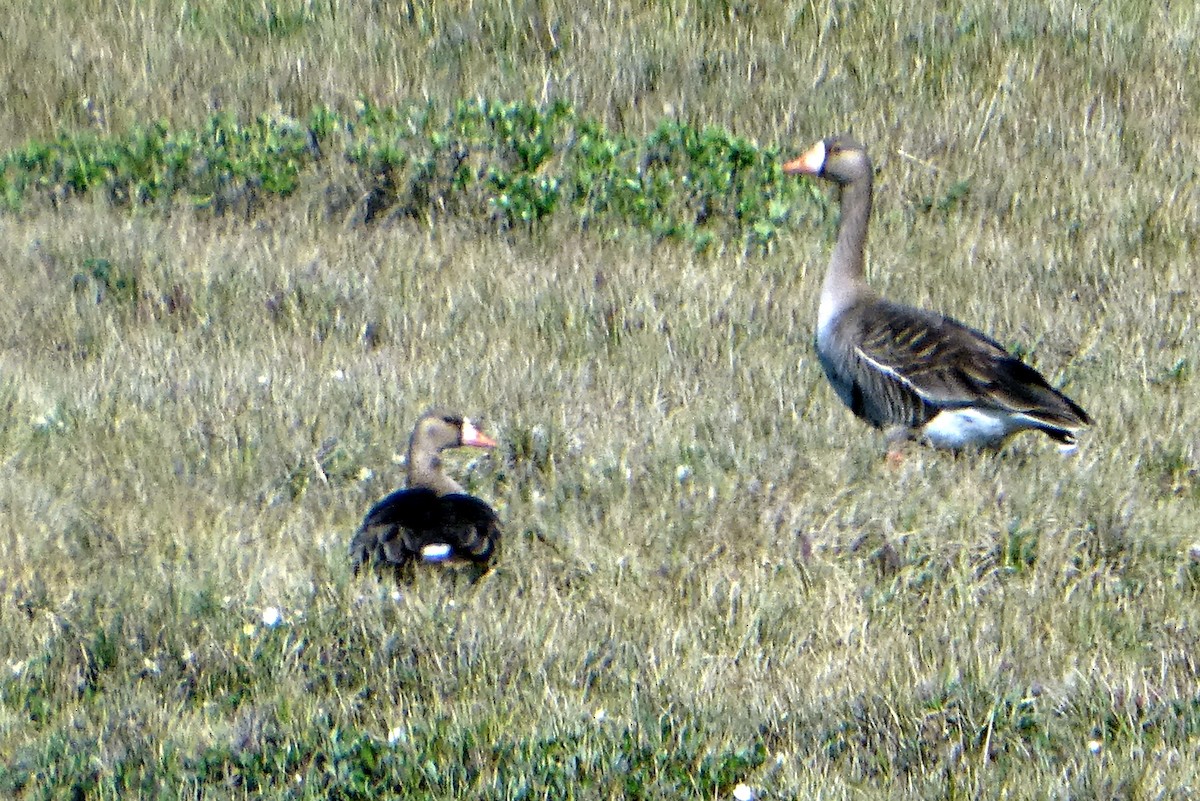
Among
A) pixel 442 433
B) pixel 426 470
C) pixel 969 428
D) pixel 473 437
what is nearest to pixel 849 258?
pixel 969 428

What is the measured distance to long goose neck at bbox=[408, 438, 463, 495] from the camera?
6.06 m

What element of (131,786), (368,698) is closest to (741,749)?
(368,698)

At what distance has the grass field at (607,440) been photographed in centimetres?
443

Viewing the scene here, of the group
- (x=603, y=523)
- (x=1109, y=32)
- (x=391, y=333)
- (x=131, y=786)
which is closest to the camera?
(x=131, y=786)

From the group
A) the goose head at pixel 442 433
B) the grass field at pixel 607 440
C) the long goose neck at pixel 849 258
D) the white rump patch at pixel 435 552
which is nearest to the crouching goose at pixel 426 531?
the white rump patch at pixel 435 552

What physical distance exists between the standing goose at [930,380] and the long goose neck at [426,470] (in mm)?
1766

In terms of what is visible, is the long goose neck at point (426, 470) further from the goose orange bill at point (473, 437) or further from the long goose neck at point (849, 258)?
the long goose neck at point (849, 258)

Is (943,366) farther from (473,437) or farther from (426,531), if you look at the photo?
(426,531)

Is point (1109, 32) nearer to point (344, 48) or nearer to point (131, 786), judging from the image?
point (344, 48)

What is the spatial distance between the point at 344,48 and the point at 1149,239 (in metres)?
5.51

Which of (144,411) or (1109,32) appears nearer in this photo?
(144,411)

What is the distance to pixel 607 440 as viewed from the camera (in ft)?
21.6

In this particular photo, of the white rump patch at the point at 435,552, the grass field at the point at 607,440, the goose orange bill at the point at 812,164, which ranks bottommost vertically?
the grass field at the point at 607,440

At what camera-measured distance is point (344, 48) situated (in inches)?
449
